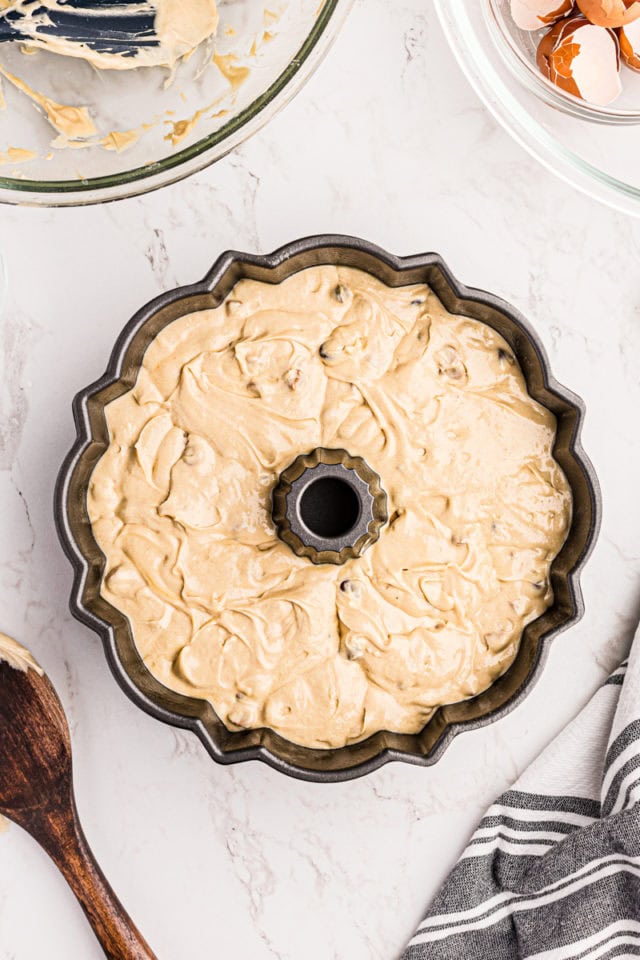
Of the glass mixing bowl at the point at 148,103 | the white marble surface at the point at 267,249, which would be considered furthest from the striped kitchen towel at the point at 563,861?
the glass mixing bowl at the point at 148,103

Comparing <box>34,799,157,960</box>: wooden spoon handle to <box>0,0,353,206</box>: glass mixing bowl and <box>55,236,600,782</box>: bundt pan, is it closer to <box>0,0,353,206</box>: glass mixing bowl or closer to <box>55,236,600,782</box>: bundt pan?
<box>55,236,600,782</box>: bundt pan

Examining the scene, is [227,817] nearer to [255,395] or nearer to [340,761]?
[340,761]

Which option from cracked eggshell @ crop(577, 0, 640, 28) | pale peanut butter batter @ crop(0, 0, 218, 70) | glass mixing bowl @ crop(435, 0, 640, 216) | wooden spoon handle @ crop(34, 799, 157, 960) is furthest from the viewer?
wooden spoon handle @ crop(34, 799, 157, 960)

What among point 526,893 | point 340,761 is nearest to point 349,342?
point 340,761

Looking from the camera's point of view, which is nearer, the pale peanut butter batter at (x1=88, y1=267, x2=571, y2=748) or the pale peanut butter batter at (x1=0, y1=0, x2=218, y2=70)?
the pale peanut butter batter at (x1=0, y1=0, x2=218, y2=70)

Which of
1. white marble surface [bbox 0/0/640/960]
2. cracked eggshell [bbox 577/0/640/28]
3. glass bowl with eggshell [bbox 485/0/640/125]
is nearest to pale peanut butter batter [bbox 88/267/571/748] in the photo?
white marble surface [bbox 0/0/640/960]

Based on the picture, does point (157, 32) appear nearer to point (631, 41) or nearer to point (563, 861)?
point (631, 41)

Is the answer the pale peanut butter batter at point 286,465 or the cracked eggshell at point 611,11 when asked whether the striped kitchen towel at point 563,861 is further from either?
the cracked eggshell at point 611,11
